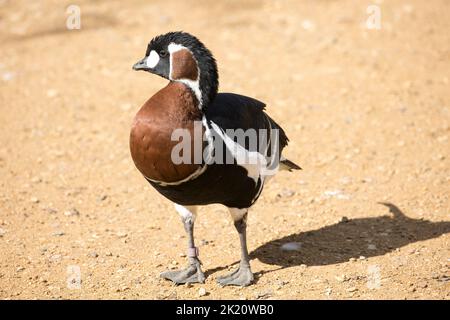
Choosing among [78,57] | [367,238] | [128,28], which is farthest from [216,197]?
[128,28]

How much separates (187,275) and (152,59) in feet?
5.25

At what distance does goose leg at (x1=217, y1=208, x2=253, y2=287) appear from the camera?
505 cm

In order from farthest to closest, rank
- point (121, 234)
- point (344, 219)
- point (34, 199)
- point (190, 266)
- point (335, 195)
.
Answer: point (335, 195) < point (34, 199) < point (344, 219) < point (121, 234) < point (190, 266)

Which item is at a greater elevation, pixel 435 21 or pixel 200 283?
pixel 435 21

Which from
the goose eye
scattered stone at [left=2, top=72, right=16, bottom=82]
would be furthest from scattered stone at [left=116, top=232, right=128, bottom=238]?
scattered stone at [left=2, top=72, right=16, bottom=82]

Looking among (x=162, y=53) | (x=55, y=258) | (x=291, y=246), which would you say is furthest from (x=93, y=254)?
(x=162, y=53)

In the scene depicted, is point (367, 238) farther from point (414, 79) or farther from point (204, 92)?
point (414, 79)

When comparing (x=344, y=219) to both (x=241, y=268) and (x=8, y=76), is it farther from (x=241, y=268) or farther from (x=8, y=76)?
(x=8, y=76)

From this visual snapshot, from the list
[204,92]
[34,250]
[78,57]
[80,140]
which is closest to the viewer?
[204,92]

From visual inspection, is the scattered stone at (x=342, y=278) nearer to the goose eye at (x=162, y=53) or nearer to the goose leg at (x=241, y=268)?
the goose leg at (x=241, y=268)

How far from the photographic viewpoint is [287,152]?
7.48m

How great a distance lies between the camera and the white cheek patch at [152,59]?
15.3 ft

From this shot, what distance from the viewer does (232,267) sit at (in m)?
5.37

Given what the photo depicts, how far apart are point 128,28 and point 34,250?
5.93 metres
